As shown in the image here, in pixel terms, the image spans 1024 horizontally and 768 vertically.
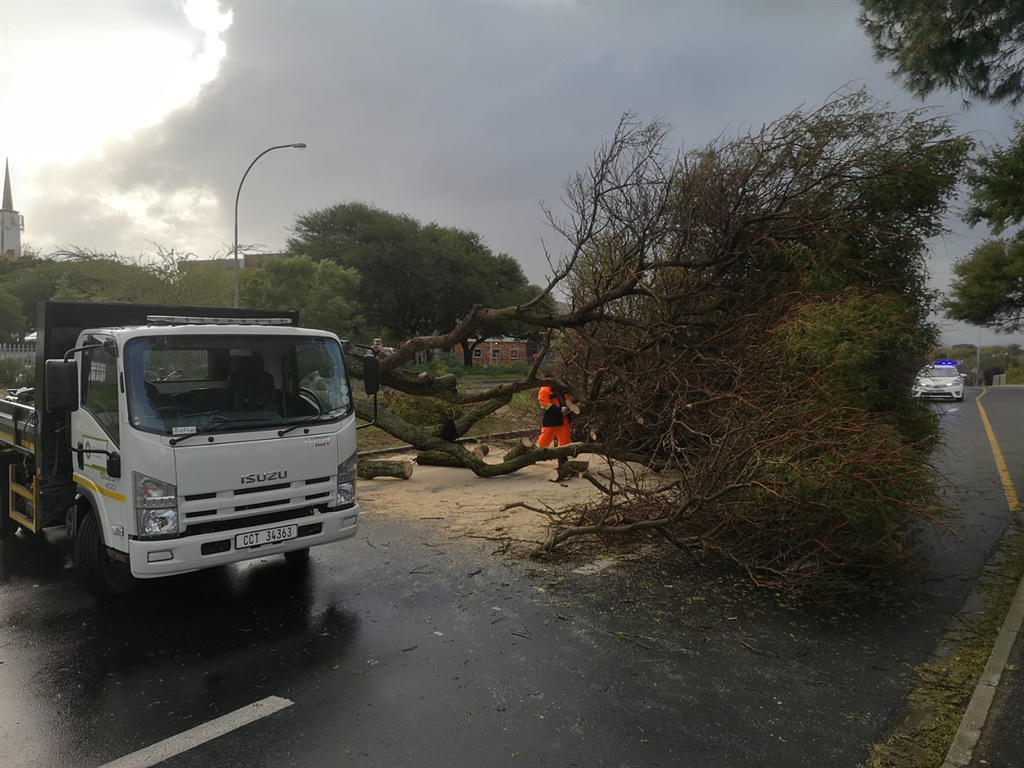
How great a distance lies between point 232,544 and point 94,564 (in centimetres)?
131

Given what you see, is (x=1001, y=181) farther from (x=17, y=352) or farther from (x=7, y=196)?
(x=7, y=196)

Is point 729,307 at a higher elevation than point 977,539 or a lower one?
higher

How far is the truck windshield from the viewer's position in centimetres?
489

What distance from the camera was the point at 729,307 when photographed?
317 inches

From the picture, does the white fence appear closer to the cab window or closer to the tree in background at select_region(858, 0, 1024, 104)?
the cab window

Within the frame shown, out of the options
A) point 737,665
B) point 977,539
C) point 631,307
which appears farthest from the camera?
point 631,307

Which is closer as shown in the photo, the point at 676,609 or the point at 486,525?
the point at 676,609

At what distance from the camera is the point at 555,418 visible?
425 inches

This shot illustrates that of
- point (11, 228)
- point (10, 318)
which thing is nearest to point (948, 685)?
point (10, 318)

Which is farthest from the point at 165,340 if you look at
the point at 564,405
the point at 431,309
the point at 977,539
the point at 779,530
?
the point at 431,309

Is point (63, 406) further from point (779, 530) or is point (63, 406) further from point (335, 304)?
point (335, 304)

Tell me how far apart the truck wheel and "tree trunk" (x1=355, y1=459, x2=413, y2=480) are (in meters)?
5.18

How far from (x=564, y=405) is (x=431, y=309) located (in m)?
33.4

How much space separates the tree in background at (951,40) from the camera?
6195mm
